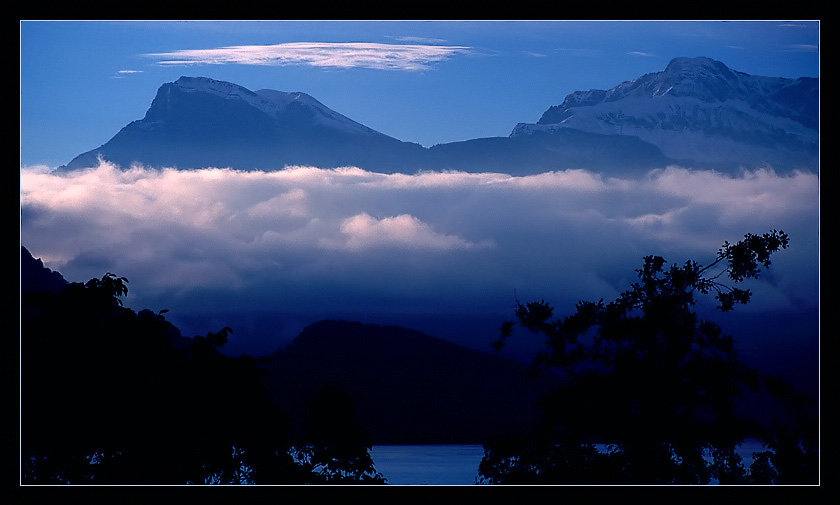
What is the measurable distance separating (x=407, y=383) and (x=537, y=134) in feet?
12.6

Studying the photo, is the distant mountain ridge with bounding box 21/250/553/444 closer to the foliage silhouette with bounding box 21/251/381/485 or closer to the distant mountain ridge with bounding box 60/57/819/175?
the foliage silhouette with bounding box 21/251/381/485

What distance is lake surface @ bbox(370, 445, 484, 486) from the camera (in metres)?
6.60

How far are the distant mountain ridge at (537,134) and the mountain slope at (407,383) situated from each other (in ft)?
9.11

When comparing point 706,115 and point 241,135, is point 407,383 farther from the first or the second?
point 706,115

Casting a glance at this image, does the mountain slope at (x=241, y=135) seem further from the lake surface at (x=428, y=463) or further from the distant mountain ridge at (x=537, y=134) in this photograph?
the lake surface at (x=428, y=463)

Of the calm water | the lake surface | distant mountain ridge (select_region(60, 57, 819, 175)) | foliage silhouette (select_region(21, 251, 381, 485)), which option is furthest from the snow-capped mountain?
foliage silhouette (select_region(21, 251, 381, 485))

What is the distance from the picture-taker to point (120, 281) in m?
6.55

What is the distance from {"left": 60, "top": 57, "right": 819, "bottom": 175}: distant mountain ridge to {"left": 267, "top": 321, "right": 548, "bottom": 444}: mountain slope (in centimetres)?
278

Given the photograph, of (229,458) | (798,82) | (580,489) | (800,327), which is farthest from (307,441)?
(798,82)

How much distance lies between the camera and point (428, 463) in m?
7.72

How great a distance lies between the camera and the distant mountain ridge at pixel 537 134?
9.99m

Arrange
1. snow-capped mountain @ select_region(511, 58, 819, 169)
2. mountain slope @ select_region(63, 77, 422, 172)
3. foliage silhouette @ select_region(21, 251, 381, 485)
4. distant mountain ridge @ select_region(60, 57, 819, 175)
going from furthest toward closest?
1. mountain slope @ select_region(63, 77, 422, 172)
2. distant mountain ridge @ select_region(60, 57, 819, 175)
3. snow-capped mountain @ select_region(511, 58, 819, 169)
4. foliage silhouette @ select_region(21, 251, 381, 485)

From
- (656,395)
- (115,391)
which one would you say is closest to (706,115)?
(656,395)

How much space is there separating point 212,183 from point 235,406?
5.73m
